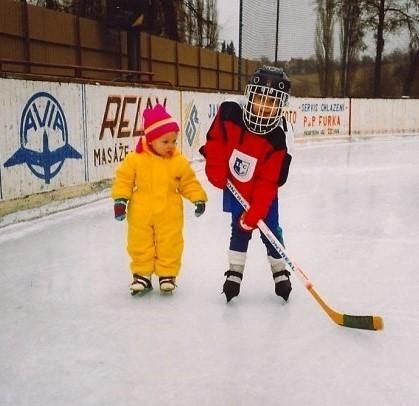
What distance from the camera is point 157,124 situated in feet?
9.59

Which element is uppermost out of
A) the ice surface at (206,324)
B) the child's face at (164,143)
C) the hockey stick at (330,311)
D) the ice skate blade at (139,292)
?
the child's face at (164,143)

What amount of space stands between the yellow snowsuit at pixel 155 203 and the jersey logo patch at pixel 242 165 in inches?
10.8

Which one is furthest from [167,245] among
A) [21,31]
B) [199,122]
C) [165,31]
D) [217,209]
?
[165,31]

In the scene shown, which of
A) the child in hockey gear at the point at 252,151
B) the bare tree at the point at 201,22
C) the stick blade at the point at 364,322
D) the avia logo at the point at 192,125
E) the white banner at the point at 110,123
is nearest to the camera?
the stick blade at the point at 364,322

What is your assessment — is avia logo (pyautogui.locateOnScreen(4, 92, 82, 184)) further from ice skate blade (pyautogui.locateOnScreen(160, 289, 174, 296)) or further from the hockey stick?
the hockey stick

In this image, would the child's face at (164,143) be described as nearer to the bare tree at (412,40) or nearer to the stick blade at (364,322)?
the stick blade at (364,322)

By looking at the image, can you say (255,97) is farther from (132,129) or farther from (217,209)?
(132,129)

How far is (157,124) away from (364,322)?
1371 mm

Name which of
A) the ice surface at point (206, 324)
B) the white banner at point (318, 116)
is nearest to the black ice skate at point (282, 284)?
the ice surface at point (206, 324)

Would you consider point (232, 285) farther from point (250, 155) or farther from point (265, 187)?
point (250, 155)

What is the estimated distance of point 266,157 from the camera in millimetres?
2812

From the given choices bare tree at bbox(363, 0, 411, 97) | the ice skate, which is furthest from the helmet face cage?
bare tree at bbox(363, 0, 411, 97)

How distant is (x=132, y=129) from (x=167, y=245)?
14.9ft

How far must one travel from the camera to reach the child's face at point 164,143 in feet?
9.66
